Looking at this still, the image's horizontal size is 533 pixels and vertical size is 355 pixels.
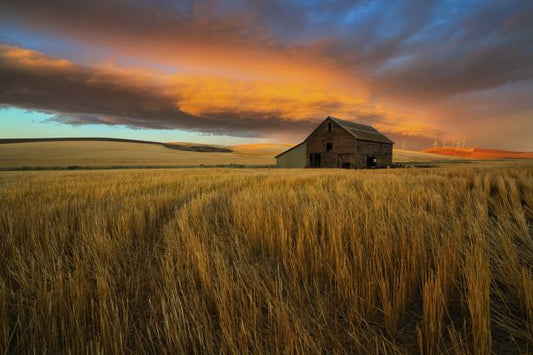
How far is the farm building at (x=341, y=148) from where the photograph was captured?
29.9m

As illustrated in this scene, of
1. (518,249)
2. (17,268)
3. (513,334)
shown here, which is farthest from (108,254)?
(518,249)

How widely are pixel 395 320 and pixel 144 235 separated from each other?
2852mm

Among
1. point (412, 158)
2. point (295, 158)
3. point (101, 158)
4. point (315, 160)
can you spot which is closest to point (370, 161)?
point (315, 160)

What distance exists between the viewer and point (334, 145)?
103 ft

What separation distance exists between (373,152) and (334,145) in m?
5.69

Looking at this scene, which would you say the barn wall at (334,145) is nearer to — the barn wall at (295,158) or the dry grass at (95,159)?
the barn wall at (295,158)

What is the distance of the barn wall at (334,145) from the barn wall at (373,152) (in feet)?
3.33

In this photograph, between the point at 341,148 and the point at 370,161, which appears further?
the point at 370,161

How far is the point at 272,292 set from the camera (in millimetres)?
1554

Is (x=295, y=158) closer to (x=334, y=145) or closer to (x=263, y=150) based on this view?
(x=334, y=145)

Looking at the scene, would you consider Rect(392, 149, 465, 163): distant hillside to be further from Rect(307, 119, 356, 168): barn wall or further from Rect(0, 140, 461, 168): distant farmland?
Rect(307, 119, 356, 168): barn wall

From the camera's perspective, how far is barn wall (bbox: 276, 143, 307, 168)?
3619 centimetres

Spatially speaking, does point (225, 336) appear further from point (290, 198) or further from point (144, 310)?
point (290, 198)

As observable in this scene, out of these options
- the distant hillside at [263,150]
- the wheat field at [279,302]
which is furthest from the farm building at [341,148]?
the distant hillside at [263,150]
